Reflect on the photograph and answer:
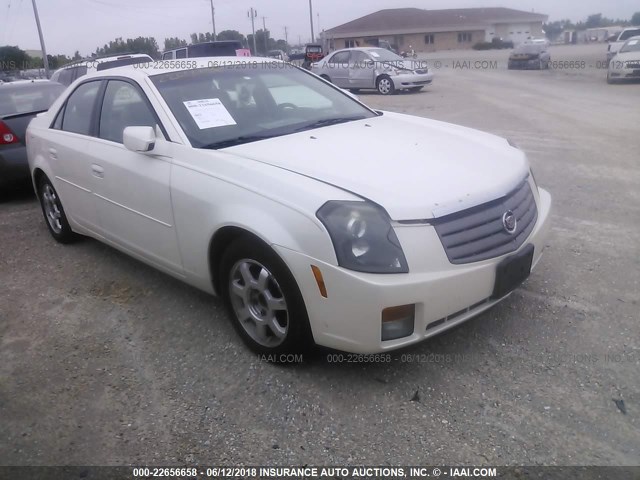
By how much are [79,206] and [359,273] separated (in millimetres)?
2818

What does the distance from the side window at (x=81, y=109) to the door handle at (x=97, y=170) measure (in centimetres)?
36

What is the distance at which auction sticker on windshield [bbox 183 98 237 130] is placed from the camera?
347 centimetres

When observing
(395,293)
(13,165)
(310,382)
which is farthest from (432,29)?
(395,293)

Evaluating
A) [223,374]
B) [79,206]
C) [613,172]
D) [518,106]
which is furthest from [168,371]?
[518,106]

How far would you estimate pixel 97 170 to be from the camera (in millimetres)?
3941

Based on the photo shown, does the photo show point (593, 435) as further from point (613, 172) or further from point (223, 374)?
point (613, 172)

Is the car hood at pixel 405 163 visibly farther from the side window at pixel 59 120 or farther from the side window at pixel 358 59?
the side window at pixel 358 59

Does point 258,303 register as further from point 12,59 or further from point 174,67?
point 12,59

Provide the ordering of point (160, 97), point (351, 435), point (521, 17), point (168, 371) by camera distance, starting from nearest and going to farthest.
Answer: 1. point (351, 435)
2. point (168, 371)
3. point (160, 97)
4. point (521, 17)

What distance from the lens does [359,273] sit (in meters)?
2.47

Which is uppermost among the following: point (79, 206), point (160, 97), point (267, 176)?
point (160, 97)

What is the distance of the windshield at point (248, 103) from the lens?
3461 millimetres

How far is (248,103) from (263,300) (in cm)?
153

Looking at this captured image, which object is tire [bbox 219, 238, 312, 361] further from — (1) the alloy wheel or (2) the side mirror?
(2) the side mirror
